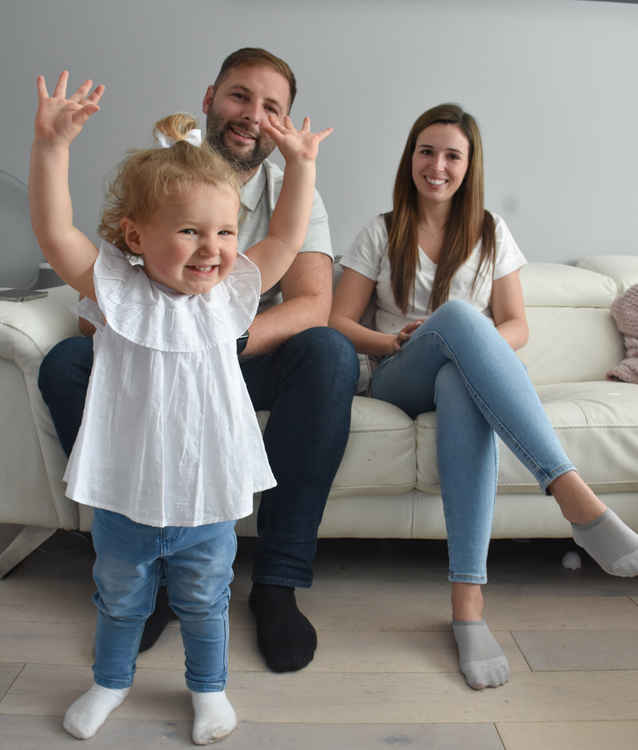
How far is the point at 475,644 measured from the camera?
1.22m

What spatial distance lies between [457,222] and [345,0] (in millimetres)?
909

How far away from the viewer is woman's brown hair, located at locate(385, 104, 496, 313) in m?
1.67

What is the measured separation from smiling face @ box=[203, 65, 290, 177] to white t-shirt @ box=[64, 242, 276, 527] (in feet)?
2.16

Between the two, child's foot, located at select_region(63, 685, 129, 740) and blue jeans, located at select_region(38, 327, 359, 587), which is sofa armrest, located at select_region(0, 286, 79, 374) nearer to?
blue jeans, located at select_region(38, 327, 359, 587)

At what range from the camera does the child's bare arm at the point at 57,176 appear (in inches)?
35.9

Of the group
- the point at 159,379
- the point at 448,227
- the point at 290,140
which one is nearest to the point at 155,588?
the point at 159,379

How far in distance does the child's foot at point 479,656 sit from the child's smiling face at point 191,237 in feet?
2.49

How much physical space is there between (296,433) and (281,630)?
1.15 ft

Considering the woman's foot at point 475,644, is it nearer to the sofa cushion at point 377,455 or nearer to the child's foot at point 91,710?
the sofa cushion at point 377,455

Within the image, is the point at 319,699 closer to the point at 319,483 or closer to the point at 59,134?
the point at 319,483

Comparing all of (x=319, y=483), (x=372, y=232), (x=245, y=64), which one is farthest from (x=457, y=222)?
(x=319, y=483)

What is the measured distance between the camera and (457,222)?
1.72 metres

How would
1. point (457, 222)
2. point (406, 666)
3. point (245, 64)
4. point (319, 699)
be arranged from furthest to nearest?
point (457, 222)
point (245, 64)
point (406, 666)
point (319, 699)

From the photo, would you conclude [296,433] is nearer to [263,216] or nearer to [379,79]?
[263,216]
